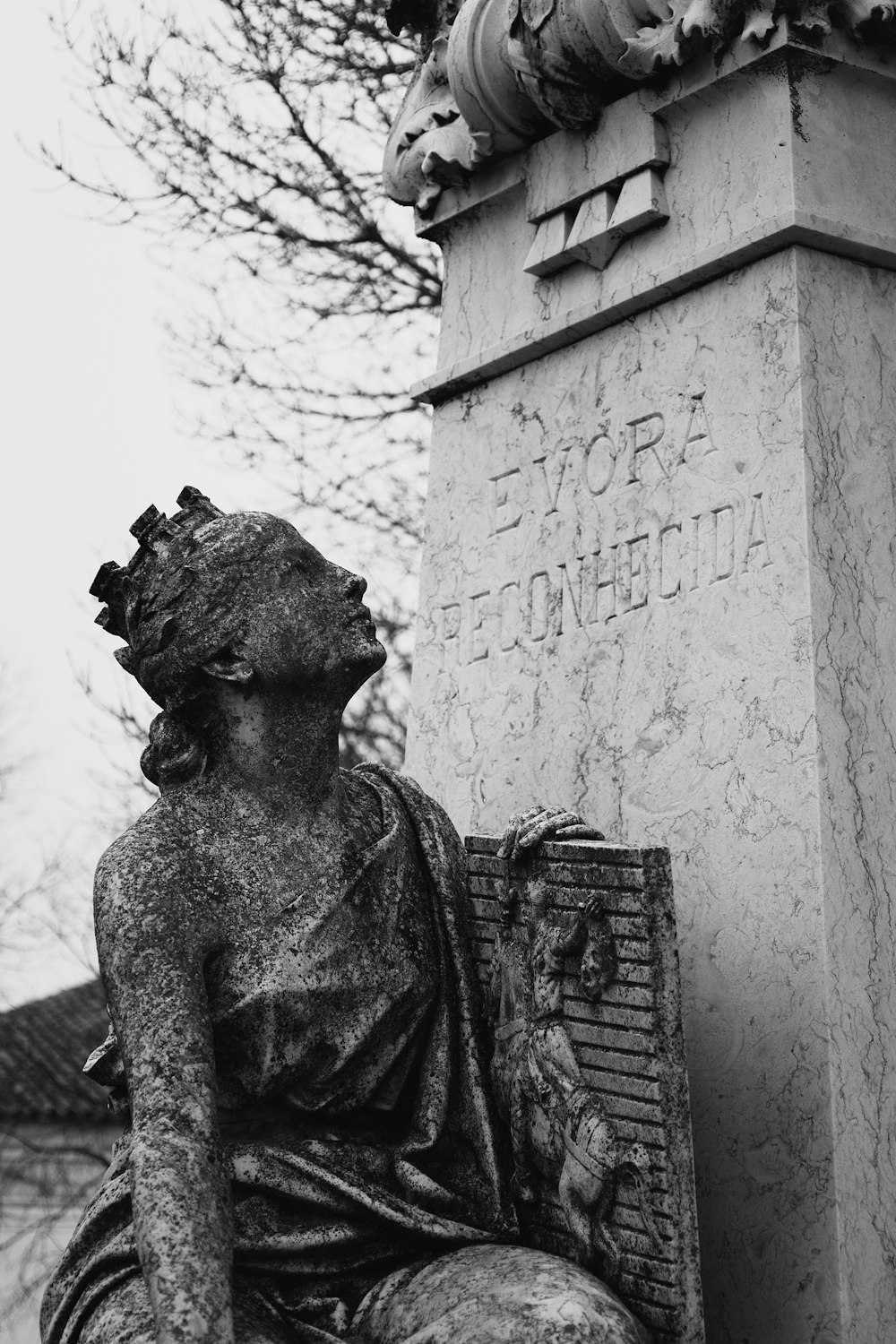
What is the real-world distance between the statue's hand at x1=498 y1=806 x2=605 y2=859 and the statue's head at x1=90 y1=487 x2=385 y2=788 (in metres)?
0.44

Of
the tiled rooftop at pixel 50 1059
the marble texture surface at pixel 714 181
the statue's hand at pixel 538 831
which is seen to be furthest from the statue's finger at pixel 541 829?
the tiled rooftop at pixel 50 1059

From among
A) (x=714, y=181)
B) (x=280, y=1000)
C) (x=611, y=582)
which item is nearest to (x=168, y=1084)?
(x=280, y=1000)

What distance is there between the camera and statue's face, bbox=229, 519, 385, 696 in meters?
3.87

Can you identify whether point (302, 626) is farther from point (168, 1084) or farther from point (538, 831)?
point (168, 1084)

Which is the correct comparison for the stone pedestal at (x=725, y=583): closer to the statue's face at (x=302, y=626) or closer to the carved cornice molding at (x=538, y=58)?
the carved cornice molding at (x=538, y=58)

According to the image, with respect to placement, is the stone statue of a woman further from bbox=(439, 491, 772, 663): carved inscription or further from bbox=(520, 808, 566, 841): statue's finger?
bbox=(439, 491, 772, 663): carved inscription

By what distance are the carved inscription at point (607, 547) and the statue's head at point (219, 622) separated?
923mm

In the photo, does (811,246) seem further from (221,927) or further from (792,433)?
(221,927)

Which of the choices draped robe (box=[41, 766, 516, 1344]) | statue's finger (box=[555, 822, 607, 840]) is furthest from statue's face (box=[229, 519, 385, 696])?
statue's finger (box=[555, 822, 607, 840])

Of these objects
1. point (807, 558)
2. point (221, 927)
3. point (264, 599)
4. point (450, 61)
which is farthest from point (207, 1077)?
point (450, 61)

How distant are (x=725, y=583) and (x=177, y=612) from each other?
1283 mm

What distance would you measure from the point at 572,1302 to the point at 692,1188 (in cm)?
39

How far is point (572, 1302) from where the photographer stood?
329cm

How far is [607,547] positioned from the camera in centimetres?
486
